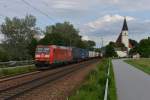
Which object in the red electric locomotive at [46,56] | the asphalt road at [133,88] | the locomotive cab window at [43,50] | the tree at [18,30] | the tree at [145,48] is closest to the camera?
the asphalt road at [133,88]

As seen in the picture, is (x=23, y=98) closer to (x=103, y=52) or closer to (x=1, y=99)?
(x=1, y=99)

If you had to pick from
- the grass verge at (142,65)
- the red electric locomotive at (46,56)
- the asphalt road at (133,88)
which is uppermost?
the red electric locomotive at (46,56)

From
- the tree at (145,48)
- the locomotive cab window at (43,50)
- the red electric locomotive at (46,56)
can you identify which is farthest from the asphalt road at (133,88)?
the tree at (145,48)

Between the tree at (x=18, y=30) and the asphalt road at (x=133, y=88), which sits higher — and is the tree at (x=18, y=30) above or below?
above

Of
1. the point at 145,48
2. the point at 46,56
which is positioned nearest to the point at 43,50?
the point at 46,56

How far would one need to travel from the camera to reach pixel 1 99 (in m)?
16.5

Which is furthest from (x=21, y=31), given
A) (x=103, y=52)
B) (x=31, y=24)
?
(x=103, y=52)

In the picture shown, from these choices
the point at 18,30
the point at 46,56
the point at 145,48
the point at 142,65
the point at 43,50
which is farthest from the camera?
the point at 145,48

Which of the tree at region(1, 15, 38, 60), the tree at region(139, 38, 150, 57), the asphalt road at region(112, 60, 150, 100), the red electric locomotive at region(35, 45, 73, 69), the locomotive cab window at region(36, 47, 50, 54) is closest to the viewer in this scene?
the asphalt road at region(112, 60, 150, 100)

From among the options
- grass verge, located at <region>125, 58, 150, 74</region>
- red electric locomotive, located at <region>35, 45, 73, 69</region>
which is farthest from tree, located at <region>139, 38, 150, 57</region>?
red electric locomotive, located at <region>35, 45, 73, 69</region>

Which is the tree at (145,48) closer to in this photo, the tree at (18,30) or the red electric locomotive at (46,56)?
the tree at (18,30)

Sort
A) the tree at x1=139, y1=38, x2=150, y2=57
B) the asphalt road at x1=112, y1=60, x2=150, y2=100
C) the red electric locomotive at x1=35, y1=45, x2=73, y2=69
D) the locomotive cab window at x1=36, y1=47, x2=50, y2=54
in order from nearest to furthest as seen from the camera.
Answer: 1. the asphalt road at x1=112, y1=60, x2=150, y2=100
2. the red electric locomotive at x1=35, y1=45, x2=73, y2=69
3. the locomotive cab window at x1=36, y1=47, x2=50, y2=54
4. the tree at x1=139, y1=38, x2=150, y2=57

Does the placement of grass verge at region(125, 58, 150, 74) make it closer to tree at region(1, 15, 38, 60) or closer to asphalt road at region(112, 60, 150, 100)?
asphalt road at region(112, 60, 150, 100)

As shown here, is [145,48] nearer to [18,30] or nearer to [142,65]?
[18,30]
